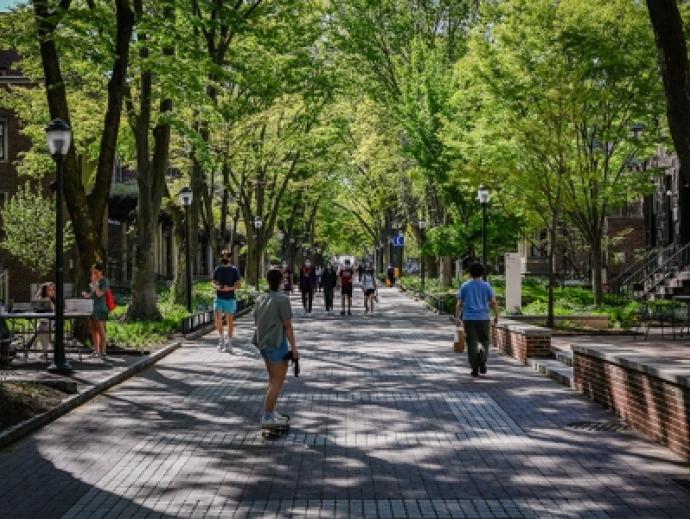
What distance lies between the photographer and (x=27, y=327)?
74.1 ft

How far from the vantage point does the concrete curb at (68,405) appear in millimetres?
10289

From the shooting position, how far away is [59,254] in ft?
49.4

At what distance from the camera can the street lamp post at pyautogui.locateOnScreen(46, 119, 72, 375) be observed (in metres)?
14.9

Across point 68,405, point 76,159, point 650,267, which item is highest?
point 76,159

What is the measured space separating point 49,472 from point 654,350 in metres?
13.1

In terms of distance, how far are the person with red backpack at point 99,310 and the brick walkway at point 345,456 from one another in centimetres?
212

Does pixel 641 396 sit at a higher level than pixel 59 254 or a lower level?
lower

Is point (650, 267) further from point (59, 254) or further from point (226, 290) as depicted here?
point (59, 254)

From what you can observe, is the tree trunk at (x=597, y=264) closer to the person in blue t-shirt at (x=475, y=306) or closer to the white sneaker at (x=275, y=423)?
Result: the person in blue t-shirt at (x=475, y=306)

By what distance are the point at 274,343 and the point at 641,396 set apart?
3788mm

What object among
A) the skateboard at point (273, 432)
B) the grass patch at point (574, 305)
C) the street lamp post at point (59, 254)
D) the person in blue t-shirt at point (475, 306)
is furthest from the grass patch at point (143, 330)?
the grass patch at point (574, 305)

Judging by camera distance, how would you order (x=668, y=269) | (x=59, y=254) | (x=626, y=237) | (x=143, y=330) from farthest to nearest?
(x=626, y=237), (x=668, y=269), (x=143, y=330), (x=59, y=254)

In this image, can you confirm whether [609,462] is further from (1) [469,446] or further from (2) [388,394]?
(2) [388,394]

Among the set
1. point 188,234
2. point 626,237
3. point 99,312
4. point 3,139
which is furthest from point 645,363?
point 626,237
